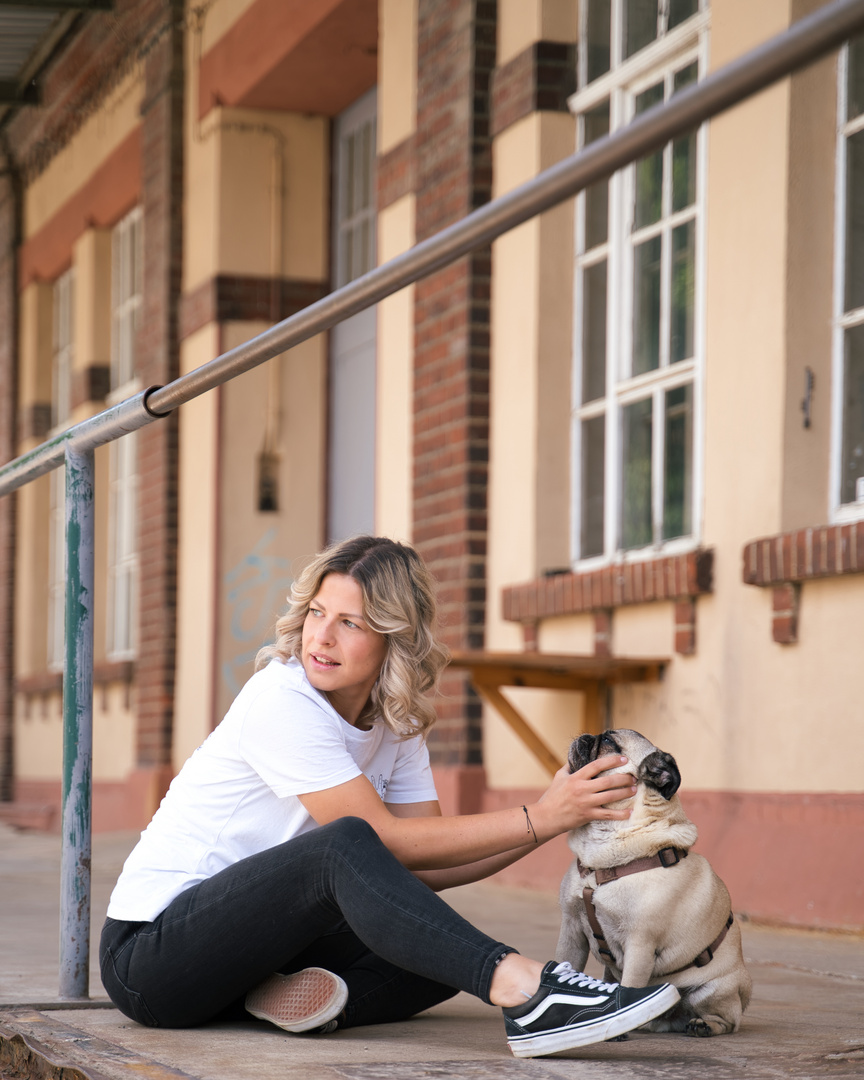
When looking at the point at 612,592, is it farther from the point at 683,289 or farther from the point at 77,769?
the point at 77,769

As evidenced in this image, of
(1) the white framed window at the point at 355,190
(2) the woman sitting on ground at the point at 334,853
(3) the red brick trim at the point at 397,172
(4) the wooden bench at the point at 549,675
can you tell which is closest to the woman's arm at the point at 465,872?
(2) the woman sitting on ground at the point at 334,853

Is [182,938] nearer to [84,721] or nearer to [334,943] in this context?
[334,943]

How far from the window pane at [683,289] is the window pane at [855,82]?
0.96 meters

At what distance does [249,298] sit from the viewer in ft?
34.0

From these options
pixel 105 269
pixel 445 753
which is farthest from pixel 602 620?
pixel 105 269

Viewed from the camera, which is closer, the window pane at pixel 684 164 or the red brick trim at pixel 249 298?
the window pane at pixel 684 164

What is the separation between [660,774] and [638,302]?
13.6ft

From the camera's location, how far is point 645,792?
9.82ft

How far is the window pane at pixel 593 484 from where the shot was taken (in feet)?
→ 22.8

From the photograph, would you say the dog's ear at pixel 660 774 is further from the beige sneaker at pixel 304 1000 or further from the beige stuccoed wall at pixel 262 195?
the beige stuccoed wall at pixel 262 195

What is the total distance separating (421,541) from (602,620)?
1482 mm

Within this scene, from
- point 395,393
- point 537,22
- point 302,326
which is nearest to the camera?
point 302,326

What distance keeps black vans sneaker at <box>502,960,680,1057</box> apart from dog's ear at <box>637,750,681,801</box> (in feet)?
1.25

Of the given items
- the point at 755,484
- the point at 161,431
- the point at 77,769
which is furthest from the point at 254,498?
the point at 77,769
